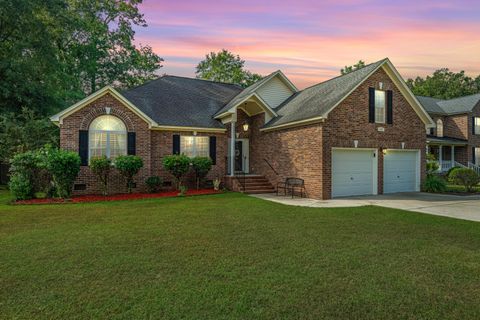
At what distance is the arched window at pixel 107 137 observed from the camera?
41.9 ft

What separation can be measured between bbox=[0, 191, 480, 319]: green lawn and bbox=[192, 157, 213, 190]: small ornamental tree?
641cm

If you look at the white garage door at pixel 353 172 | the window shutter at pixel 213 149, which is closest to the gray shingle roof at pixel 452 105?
the white garage door at pixel 353 172

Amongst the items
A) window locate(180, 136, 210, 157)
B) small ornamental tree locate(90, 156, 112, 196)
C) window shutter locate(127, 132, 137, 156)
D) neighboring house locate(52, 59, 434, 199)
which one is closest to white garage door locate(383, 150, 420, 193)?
neighboring house locate(52, 59, 434, 199)

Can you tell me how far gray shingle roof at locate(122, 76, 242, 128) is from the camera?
15.1 meters

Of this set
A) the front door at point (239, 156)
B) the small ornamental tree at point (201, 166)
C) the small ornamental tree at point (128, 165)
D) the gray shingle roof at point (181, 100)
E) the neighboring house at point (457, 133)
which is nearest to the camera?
the small ornamental tree at point (128, 165)

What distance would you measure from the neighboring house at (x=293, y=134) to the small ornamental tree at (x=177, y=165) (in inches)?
39.5

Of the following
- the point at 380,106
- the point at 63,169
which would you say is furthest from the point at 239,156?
the point at 63,169

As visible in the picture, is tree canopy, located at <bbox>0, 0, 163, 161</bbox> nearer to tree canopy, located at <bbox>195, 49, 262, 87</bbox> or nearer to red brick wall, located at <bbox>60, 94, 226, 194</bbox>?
red brick wall, located at <bbox>60, 94, 226, 194</bbox>

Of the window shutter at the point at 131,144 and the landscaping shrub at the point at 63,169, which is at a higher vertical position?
the window shutter at the point at 131,144

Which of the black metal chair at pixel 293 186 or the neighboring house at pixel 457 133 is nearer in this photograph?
the black metal chair at pixel 293 186

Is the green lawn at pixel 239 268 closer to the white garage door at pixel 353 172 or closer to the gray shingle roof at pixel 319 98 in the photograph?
the white garage door at pixel 353 172

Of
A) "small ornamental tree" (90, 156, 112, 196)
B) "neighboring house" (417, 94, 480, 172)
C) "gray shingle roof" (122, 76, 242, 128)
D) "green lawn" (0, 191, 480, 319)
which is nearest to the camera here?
"green lawn" (0, 191, 480, 319)

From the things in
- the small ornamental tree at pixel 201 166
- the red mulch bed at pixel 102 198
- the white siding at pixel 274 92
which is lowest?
the red mulch bed at pixel 102 198

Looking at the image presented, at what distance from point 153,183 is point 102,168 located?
2.27m
